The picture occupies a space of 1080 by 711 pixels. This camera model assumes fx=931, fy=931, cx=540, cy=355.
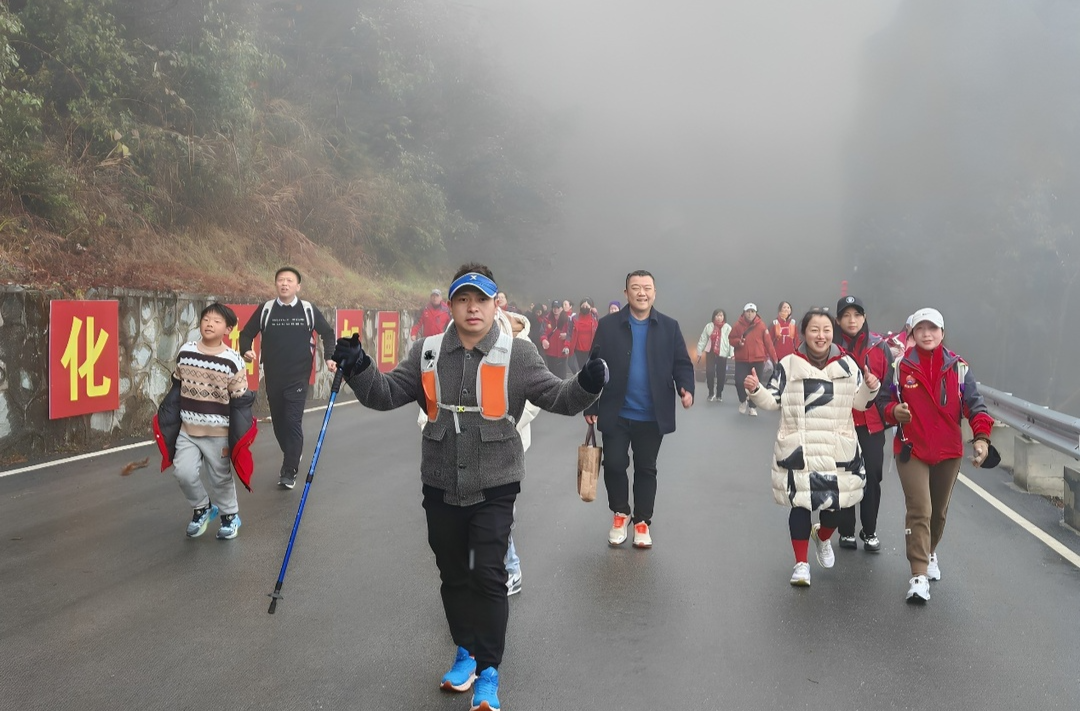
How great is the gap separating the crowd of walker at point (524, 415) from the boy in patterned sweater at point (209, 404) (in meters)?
0.01

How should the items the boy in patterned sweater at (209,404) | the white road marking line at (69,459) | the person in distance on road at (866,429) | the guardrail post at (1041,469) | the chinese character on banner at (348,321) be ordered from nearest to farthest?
1. the boy in patterned sweater at (209,404)
2. the person in distance on road at (866,429)
3. the white road marking line at (69,459)
4. the guardrail post at (1041,469)
5. the chinese character on banner at (348,321)

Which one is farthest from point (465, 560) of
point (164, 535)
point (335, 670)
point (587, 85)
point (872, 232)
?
point (587, 85)

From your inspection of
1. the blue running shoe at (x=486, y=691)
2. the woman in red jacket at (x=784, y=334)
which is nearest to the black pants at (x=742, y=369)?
the woman in red jacket at (x=784, y=334)

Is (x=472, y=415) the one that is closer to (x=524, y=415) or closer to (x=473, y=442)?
(x=473, y=442)

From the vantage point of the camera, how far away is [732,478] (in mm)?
9727

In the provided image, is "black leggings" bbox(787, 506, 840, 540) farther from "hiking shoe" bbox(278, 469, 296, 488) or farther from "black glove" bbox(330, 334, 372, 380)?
"hiking shoe" bbox(278, 469, 296, 488)

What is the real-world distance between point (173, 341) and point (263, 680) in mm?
9186

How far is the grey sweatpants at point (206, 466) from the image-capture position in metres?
6.28

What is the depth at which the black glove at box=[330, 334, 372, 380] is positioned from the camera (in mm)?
3838

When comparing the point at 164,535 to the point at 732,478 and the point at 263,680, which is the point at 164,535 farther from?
the point at 732,478

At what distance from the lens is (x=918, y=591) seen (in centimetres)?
546

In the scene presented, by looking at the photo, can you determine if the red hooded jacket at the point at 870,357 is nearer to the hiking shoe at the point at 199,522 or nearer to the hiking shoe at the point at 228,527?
the hiking shoe at the point at 228,527

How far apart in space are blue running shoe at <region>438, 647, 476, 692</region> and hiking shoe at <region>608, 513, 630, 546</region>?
2730 millimetres

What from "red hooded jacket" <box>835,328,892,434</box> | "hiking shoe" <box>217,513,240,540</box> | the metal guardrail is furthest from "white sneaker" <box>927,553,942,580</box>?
"hiking shoe" <box>217,513,240,540</box>
